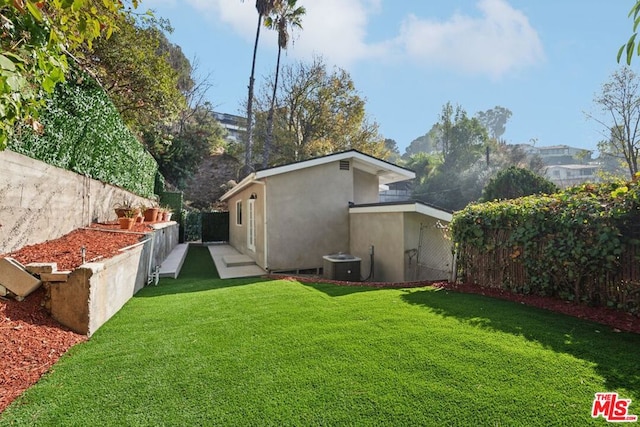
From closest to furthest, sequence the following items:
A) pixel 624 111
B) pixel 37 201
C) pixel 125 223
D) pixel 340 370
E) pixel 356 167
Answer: pixel 340 370
pixel 37 201
pixel 125 223
pixel 356 167
pixel 624 111

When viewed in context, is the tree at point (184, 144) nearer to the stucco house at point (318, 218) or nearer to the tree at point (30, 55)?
the stucco house at point (318, 218)

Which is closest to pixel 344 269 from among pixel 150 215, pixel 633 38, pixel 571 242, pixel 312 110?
pixel 571 242

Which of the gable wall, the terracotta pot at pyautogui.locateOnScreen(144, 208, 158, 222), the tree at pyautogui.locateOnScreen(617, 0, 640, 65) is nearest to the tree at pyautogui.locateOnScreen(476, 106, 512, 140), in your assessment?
the gable wall

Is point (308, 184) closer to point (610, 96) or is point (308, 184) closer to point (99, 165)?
point (99, 165)

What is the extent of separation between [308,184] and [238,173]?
24.4 meters

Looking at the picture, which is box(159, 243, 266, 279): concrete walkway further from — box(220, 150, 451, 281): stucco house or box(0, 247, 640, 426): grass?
box(0, 247, 640, 426): grass

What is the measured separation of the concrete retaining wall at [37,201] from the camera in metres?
4.52

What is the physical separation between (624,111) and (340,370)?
28729 mm

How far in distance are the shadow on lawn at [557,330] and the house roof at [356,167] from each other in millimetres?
6009

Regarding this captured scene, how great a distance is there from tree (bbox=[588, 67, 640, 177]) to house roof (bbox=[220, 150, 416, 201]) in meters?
19.3

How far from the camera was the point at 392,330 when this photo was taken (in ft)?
13.6

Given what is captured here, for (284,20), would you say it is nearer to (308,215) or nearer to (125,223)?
(308,215)

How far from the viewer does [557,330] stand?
4.07 metres

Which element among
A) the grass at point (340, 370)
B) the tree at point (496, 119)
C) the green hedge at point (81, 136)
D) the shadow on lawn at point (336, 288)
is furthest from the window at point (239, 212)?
the tree at point (496, 119)
